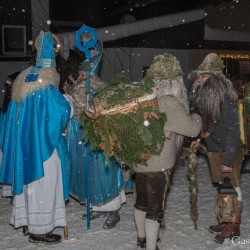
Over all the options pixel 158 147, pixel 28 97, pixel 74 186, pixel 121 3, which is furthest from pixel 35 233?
pixel 121 3

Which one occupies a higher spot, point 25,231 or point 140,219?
point 140,219

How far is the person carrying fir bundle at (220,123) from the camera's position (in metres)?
4.61

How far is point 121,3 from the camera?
18469 mm

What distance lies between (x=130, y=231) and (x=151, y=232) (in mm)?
1055

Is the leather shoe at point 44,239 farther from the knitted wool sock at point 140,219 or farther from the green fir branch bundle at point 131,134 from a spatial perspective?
the green fir branch bundle at point 131,134

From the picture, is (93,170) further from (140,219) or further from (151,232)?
(151,232)

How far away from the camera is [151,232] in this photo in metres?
4.38

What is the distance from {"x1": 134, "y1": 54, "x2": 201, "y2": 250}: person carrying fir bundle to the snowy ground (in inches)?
28.0

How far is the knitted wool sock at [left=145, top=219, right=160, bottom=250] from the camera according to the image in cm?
435

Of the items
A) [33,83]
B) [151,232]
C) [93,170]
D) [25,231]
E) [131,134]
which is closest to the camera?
[131,134]

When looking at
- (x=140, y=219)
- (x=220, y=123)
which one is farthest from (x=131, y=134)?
(x=220, y=123)

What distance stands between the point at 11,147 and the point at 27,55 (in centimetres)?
998

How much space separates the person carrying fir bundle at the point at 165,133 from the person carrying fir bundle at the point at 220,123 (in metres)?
0.44

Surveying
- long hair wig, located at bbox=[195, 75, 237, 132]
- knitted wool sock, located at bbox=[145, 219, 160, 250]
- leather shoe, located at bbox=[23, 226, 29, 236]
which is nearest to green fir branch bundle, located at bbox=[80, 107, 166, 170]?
knitted wool sock, located at bbox=[145, 219, 160, 250]
